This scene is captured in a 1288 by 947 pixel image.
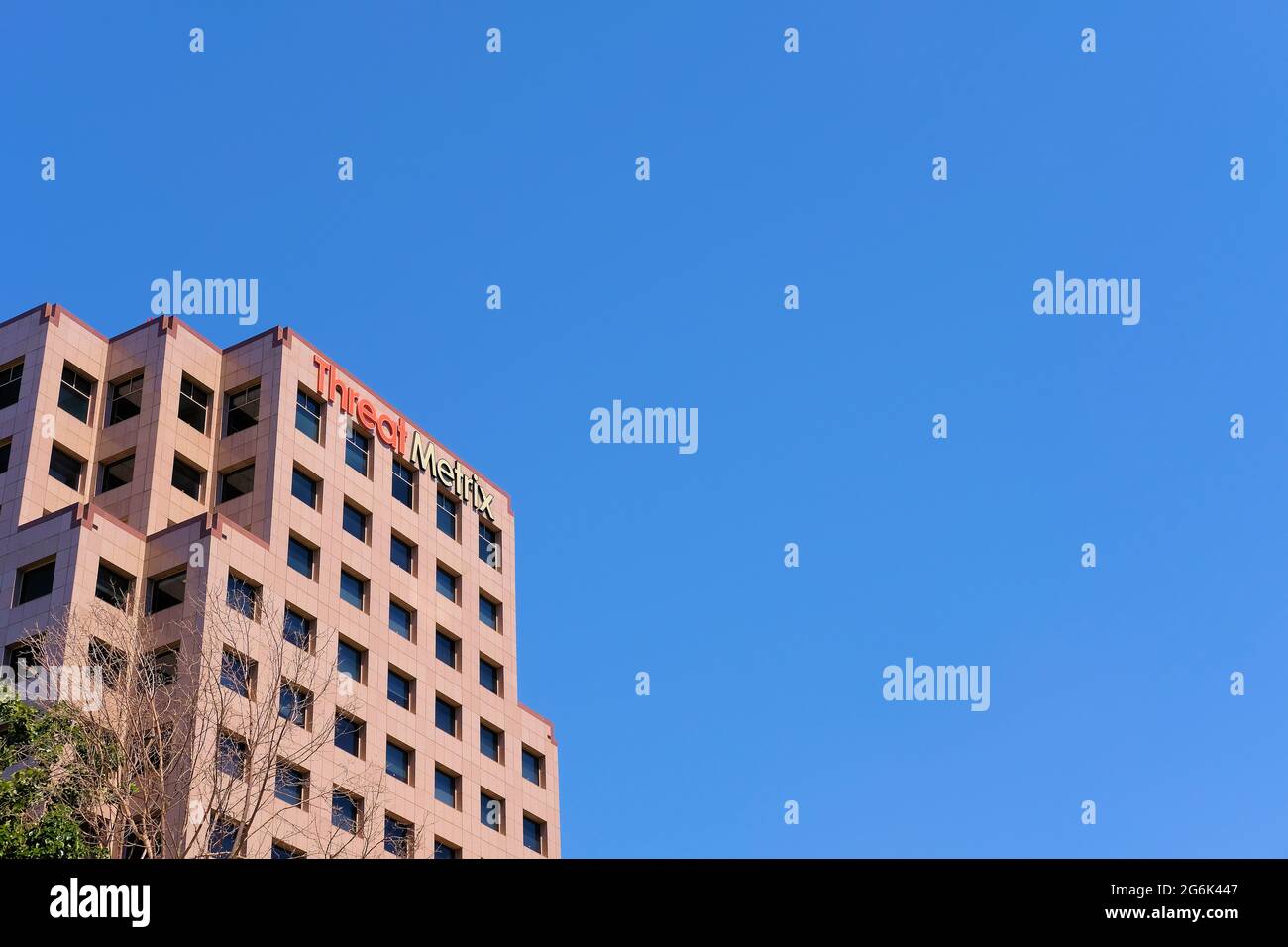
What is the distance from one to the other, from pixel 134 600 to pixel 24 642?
13.1 ft

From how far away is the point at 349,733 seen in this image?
5947 cm

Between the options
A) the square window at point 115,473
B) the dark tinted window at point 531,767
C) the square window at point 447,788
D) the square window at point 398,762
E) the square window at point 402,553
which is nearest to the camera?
the square window at point 398,762

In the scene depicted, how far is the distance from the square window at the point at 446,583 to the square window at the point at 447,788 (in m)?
8.68

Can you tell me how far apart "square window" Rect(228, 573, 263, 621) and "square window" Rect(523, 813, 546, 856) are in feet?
62.8

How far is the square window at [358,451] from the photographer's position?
220 feet

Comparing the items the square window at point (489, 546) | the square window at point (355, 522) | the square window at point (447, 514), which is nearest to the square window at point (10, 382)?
the square window at point (355, 522)

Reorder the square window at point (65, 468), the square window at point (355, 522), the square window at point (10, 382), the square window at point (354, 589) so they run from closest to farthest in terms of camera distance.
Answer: the square window at point (65, 468) < the square window at point (10, 382) < the square window at point (354, 589) < the square window at point (355, 522)

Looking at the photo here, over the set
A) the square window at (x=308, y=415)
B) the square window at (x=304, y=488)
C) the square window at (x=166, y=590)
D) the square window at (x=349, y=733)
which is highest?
the square window at (x=308, y=415)

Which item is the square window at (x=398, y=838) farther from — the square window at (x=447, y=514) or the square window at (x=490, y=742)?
the square window at (x=447, y=514)

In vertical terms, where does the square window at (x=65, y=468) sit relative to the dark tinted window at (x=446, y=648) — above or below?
above

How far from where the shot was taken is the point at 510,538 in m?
76.9
